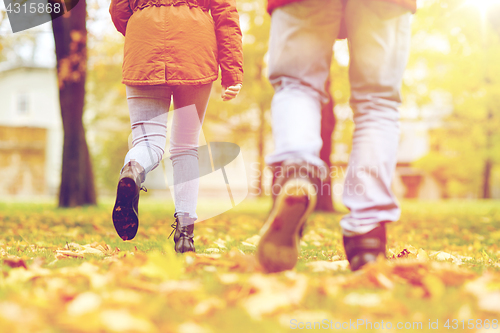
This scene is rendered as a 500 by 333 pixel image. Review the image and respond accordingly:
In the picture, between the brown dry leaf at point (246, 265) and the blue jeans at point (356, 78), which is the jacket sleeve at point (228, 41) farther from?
the brown dry leaf at point (246, 265)

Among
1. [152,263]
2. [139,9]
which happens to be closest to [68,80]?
[139,9]

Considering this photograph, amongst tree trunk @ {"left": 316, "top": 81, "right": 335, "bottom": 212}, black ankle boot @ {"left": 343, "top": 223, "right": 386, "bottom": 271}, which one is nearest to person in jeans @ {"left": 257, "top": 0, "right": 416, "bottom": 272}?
black ankle boot @ {"left": 343, "top": 223, "right": 386, "bottom": 271}

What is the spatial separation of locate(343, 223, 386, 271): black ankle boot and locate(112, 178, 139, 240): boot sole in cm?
99

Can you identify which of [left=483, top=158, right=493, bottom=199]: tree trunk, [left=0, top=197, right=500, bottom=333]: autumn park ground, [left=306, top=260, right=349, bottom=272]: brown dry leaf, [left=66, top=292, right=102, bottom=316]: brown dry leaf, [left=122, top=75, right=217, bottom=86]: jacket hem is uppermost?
[left=122, top=75, right=217, bottom=86]: jacket hem

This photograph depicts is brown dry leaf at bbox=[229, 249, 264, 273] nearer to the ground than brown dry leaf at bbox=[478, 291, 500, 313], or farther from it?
nearer to the ground

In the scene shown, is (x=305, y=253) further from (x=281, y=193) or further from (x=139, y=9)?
(x=139, y=9)

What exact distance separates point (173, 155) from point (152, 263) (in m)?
1.16

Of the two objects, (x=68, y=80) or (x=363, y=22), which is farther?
(x=68, y=80)

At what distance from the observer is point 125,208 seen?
2023 millimetres

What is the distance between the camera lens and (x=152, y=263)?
1.48 meters

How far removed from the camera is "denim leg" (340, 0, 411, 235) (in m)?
1.77

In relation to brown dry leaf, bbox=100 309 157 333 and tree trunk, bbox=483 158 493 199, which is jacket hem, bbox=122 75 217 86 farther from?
tree trunk, bbox=483 158 493 199

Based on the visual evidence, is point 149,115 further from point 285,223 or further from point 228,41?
point 285,223

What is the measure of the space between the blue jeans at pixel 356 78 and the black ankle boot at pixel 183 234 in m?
0.86
